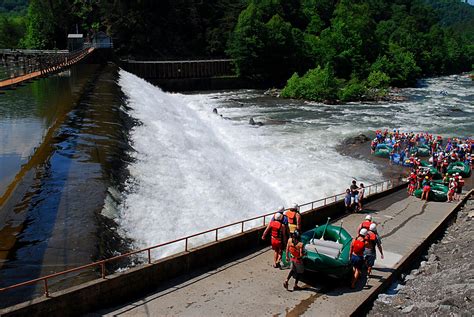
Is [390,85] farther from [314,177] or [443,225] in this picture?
[443,225]

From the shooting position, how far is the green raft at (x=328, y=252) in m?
10.2

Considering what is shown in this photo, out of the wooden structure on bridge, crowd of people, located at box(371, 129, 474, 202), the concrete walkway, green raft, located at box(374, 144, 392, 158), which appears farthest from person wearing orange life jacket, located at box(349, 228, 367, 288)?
the wooden structure on bridge

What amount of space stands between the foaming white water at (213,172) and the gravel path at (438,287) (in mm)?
5938

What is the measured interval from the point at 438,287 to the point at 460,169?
1911 centimetres

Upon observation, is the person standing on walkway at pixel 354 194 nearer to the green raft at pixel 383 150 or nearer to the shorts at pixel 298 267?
the shorts at pixel 298 267

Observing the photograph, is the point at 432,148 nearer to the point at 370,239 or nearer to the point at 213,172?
the point at 213,172

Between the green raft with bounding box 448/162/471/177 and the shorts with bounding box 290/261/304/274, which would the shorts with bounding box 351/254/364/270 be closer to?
the shorts with bounding box 290/261/304/274

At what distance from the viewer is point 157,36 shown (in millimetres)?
82750

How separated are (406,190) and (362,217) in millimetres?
8039

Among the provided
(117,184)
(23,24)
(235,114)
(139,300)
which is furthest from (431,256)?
(23,24)

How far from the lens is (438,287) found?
10766 mm

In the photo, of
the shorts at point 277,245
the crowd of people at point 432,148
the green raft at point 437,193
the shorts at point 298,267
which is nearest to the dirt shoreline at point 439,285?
the shorts at point 298,267

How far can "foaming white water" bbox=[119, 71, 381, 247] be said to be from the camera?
14.2 meters

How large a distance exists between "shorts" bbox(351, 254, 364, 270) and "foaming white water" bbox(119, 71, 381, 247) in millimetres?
5162
